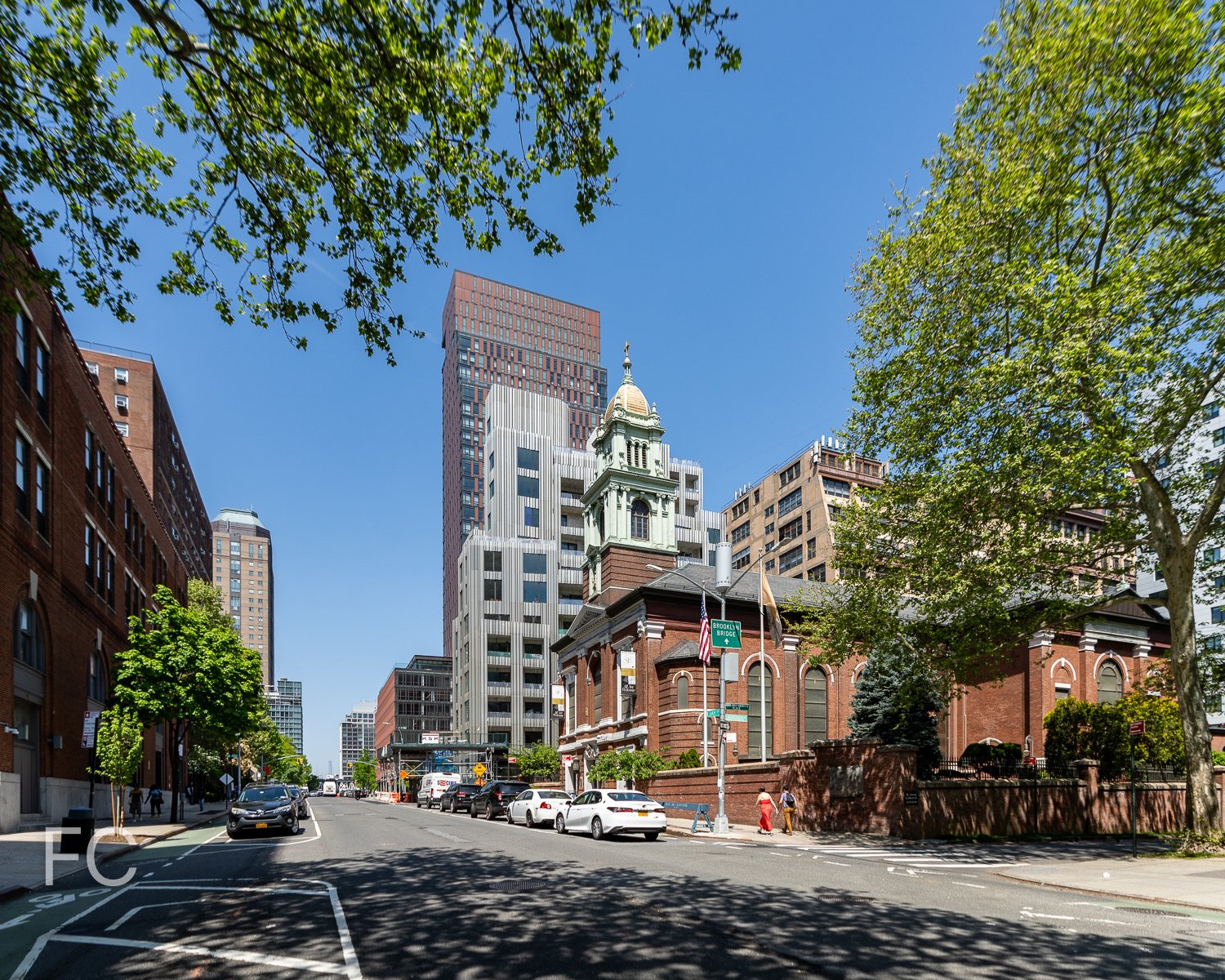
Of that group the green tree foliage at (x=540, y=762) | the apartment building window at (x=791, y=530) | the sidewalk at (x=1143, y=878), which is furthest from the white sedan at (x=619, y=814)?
the apartment building window at (x=791, y=530)

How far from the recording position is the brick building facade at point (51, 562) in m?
26.9

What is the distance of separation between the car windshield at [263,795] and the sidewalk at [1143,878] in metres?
20.7

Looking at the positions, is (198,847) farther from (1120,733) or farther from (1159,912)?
(1120,733)

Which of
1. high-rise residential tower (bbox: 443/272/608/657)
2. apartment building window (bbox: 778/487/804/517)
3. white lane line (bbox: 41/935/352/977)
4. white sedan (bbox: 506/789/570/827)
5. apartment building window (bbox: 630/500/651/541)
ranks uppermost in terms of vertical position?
high-rise residential tower (bbox: 443/272/608/657)

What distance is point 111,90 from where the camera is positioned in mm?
11312

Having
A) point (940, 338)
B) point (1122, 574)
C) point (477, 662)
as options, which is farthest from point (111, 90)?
point (477, 662)

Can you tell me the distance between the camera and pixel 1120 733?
Result: 32875mm

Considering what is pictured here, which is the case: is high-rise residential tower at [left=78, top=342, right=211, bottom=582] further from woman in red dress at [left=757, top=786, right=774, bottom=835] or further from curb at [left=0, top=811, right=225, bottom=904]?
woman in red dress at [left=757, top=786, right=774, bottom=835]

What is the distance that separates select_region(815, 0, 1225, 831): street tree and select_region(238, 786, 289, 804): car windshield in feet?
65.0

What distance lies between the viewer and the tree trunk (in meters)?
19.9

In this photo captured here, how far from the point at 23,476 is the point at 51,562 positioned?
411cm

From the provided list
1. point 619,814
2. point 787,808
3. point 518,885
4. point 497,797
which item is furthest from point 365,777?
point 518,885

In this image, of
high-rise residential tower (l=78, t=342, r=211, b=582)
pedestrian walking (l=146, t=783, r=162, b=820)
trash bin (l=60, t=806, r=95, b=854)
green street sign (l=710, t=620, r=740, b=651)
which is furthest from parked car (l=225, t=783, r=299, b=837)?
high-rise residential tower (l=78, t=342, r=211, b=582)

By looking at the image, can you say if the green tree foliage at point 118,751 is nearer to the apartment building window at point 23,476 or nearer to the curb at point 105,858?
the curb at point 105,858
